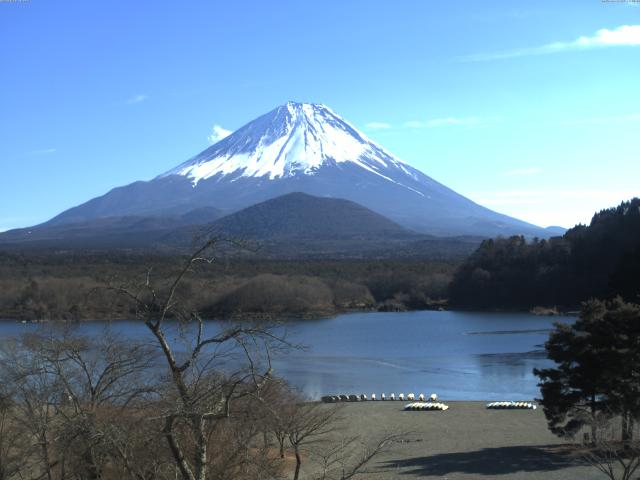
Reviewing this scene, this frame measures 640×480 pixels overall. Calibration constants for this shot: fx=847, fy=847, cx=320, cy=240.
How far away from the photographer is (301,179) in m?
135

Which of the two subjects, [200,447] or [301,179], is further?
[301,179]

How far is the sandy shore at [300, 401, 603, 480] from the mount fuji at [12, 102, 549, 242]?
108297 millimetres

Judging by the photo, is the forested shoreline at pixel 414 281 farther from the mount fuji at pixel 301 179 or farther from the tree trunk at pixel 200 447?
the mount fuji at pixel 301 179

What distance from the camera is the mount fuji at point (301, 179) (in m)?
131

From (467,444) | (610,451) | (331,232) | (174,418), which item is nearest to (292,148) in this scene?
(331,232)

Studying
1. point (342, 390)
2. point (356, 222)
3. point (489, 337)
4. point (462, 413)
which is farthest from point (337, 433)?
point (356, 222)

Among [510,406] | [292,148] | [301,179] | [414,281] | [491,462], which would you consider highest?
[292,148]

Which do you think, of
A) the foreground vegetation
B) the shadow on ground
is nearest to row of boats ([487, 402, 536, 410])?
the shadow on ground

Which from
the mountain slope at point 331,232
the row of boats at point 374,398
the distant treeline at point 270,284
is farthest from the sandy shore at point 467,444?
the mountain slope at point 331,232

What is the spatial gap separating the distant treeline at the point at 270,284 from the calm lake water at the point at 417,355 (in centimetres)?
292

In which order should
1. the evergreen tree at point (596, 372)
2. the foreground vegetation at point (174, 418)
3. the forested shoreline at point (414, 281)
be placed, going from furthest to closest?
the forested shoreline at point (414, 281)
the evergreen tree at point (596, 372)
the foreground vegetation at point (174, 418)

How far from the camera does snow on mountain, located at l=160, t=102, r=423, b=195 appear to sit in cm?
14175

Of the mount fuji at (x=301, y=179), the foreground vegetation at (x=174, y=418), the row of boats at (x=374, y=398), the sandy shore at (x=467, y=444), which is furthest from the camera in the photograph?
the mount fuji at (x=301, y=179)

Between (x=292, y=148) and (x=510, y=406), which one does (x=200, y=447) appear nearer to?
(x=510, y=406)
